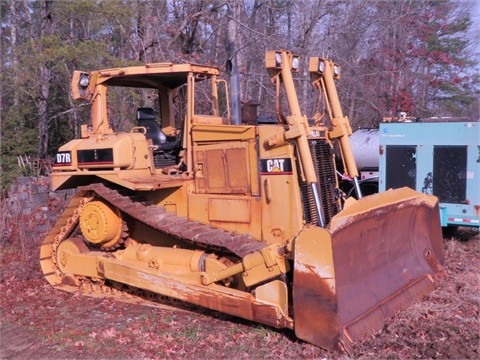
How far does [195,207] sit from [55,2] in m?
10.7

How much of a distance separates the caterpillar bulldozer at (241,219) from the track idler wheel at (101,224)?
0.02m

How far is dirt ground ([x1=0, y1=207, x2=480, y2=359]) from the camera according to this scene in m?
4.89

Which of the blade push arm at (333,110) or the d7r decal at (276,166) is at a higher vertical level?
the blade push arm at (333,110)

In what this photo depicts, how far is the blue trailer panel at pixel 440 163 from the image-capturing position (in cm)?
934

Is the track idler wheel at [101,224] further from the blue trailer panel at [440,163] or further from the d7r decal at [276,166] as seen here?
the blue trailer panel at [440,163]

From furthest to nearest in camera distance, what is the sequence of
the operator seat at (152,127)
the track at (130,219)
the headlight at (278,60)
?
the operator seat at (152,127) → the track at (130,219) → the headlight at (278,60)

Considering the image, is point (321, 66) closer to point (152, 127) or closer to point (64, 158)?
point (152, 127)

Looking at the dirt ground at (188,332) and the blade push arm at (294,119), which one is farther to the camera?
the blade push arm at (294,119)

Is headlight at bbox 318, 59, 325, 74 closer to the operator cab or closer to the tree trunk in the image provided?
the operator cab

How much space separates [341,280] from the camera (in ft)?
16.4

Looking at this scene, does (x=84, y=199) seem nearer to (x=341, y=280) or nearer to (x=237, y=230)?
(x=237, y=230)

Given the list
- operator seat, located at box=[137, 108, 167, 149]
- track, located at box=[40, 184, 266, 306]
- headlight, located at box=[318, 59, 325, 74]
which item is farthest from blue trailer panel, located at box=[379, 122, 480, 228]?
track, located at box=[40, 184, 266, 306]

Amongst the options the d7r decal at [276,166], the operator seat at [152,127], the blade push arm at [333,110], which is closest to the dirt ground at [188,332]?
the d7r decal at [276,166]

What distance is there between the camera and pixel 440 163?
9703 mm
